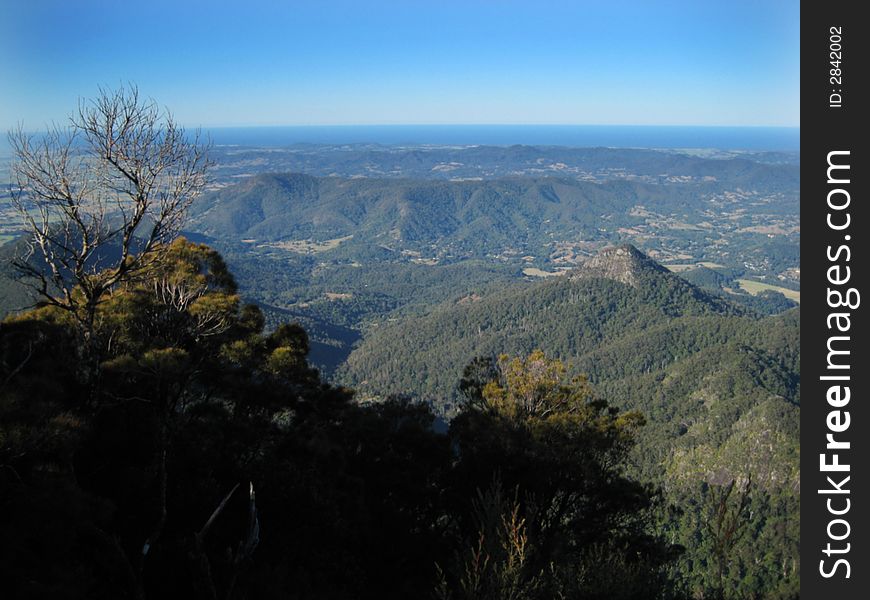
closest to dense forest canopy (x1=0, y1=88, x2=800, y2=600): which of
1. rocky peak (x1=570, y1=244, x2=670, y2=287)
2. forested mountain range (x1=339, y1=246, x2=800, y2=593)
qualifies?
forested mountain range (x1=339, y1=246, x2=800, y2=593)

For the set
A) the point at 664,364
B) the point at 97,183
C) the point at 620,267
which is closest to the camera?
the point at 97,183

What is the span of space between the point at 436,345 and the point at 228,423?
130391mm

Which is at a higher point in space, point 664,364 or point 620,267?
point 620,267

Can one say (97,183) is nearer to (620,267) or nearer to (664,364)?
(664,364)

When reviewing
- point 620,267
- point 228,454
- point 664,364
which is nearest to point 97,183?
point 228,454

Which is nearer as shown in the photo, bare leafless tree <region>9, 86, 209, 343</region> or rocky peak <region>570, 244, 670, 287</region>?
bare leafless tree <region>9, 86, 209, 343</region>

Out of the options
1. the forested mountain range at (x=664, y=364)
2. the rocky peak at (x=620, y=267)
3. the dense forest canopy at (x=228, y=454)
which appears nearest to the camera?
the dense forest canopy at (x=228, y=454)

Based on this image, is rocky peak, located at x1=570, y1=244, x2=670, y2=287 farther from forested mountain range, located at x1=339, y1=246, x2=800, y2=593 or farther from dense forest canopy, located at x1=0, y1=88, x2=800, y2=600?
dense forest canopy, located at x1=0, y1=88, x2=800, y2=600

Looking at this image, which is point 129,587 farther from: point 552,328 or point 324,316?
point 324,316

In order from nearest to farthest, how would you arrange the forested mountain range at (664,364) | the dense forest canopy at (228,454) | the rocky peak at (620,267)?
the dense forest canopy at (228,454)
the forested mountain range at (664,364)
the rocky peak at (620,267)

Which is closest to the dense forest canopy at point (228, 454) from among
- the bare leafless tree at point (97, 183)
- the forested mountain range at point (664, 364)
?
the bare leafless tree at point (97, 183)

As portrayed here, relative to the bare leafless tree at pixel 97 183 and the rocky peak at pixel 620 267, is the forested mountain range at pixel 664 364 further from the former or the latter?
the bare leafless tree at pixel 97 183
